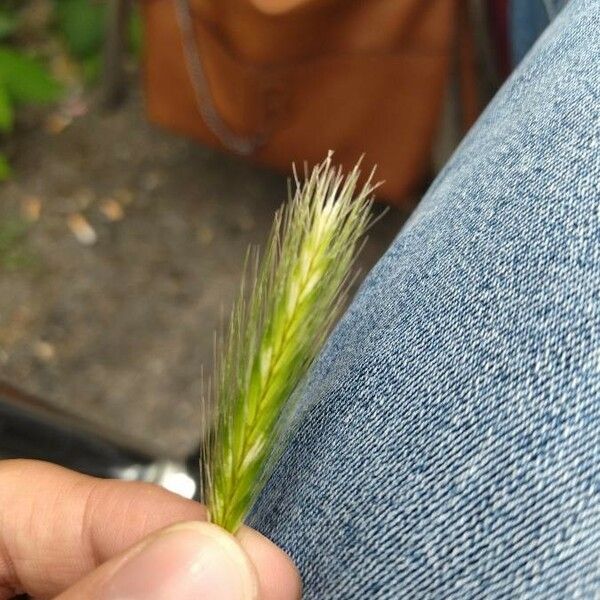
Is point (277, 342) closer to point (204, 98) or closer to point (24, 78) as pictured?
point (204, 98)

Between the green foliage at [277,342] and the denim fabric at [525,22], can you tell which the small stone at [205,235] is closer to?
the denim fabric at [525,22]

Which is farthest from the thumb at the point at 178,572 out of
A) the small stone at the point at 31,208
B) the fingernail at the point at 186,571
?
the small stone at the point at 31,208

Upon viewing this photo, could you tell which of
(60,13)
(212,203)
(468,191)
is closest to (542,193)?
(468,191)

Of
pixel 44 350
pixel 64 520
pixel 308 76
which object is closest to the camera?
pixel 64 520

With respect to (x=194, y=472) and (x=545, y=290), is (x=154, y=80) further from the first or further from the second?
(x=545, y=290)

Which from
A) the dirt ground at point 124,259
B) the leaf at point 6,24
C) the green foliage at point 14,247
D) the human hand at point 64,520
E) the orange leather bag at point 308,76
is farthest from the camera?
the leaf at point 6,24

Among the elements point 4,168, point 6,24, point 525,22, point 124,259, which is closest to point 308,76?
point 525,22

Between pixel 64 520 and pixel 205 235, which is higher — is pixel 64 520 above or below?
above
